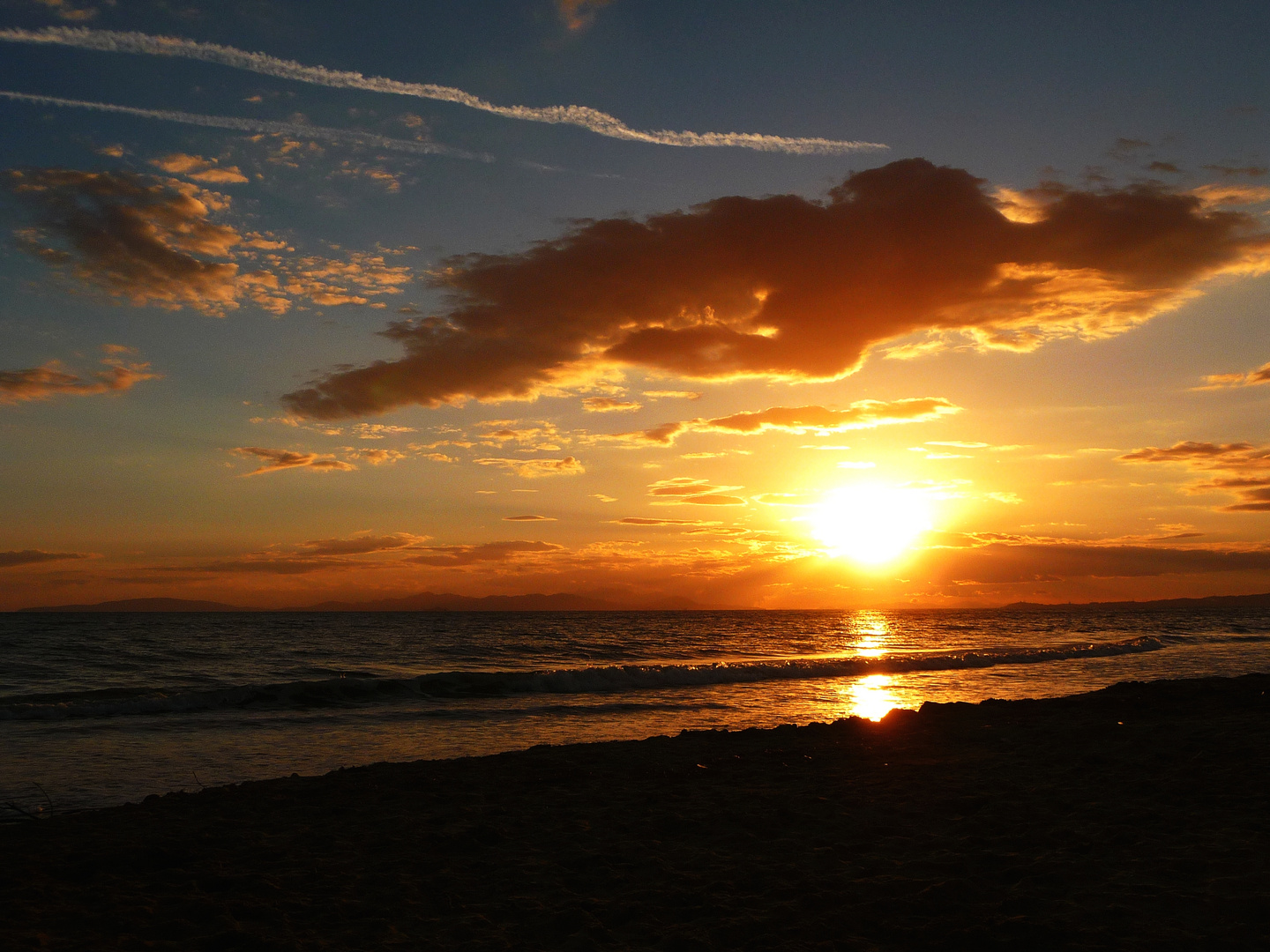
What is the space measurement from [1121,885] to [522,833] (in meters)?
5.52

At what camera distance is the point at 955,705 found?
53.7 feet

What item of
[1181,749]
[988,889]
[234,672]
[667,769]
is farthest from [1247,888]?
[234,672]

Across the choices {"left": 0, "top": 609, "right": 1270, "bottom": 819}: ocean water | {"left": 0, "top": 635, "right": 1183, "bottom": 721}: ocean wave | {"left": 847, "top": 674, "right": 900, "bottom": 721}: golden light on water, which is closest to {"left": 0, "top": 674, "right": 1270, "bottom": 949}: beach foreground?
{"left": 0, "top": 609, "right": 1270, "bottom": 819}: ocean water

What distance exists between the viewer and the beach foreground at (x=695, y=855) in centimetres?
567

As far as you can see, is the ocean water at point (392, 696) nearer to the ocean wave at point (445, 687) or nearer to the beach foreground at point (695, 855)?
the ocean wave at point (445, 687)

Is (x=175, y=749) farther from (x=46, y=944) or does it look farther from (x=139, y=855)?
(x=46, y=944)

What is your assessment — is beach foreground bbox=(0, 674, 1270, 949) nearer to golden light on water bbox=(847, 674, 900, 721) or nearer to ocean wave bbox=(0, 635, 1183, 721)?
golden light on water bbox=(847, 674, 900, 721)

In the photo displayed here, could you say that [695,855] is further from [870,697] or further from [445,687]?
[445,687]

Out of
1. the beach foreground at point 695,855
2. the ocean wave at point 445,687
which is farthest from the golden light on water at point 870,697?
the beach foreground at point 695,855

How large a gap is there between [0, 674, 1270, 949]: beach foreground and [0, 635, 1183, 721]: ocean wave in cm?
1259

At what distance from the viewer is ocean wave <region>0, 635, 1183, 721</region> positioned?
20562 millimetres

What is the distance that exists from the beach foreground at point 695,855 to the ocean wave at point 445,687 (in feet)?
41.3

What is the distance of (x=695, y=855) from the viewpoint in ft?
24.3

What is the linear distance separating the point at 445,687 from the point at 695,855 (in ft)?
65.8
